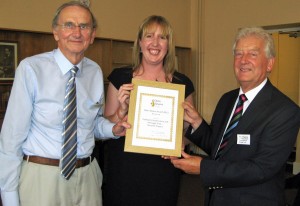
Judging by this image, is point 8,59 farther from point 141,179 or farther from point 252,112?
point 252,112

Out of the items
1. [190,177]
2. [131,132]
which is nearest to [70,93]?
[131,132]

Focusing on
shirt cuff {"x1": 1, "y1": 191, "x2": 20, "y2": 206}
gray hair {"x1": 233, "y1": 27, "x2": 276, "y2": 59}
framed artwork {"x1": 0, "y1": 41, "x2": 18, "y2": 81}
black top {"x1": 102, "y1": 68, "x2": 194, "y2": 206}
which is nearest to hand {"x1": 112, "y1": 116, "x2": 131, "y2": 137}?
black top {"x1": 102, "y1": 68, "x2": 194, "y2": 206}

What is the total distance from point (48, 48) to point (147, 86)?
386 cm

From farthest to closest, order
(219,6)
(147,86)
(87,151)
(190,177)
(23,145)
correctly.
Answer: (219,6) → (190,177) → (147,86) → (87,151) → (23,145)

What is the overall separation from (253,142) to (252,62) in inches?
18.8

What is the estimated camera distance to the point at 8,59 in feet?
15.8

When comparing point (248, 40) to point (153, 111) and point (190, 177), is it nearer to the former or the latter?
point (153, 111)

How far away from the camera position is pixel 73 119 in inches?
67.9

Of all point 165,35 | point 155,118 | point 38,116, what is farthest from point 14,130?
point 165,35

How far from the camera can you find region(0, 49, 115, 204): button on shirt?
5.26ft

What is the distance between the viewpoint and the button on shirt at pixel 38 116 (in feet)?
5.26

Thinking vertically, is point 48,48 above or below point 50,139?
above

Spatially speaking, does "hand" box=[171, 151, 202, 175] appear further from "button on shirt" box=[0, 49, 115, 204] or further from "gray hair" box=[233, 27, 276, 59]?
"gray hair" box=[233, 27, 276, 59]

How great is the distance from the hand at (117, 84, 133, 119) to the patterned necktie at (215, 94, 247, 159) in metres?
0.64
